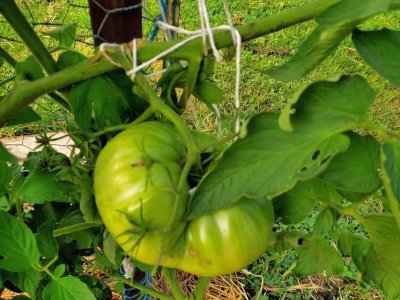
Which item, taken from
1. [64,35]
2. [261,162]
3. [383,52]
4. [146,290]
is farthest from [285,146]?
[146,290]

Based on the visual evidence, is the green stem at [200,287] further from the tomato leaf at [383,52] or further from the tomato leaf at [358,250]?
the tomato leaf at [383,52]

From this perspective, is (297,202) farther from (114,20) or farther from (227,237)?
(114,20)

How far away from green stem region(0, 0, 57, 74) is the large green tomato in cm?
13

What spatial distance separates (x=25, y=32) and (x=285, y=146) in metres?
0.29

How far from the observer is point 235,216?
453 millimetres

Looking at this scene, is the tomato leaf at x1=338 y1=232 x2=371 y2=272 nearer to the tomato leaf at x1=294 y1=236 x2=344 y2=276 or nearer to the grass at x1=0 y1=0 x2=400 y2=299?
the tomato leaf at x1=294 y1=236 x2=344 y2=276

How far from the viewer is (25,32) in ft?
1.79

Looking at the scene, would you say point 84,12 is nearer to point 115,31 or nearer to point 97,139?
point 115,31

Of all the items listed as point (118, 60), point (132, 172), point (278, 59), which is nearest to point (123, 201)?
point (132, 172)

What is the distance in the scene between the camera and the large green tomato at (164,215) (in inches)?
17.5

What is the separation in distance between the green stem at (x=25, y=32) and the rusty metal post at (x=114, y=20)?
16 cm

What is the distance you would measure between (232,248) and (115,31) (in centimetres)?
Result: 38

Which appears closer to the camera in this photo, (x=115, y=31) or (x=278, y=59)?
(x=115, y=31)

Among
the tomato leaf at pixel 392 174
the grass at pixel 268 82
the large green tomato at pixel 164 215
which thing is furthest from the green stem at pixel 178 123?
the grass at pixel 268 82
